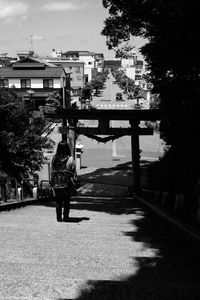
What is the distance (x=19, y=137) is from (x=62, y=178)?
917cm

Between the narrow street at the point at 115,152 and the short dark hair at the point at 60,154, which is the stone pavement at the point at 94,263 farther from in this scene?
the narrow street at the point at 115,152

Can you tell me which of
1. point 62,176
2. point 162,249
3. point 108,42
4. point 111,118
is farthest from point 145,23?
point 162,249

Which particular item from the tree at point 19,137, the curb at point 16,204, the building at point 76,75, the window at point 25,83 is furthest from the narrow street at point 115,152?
the building at point 76,75

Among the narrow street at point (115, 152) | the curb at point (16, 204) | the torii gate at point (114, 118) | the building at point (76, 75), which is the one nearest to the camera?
the curb at point (16, 204)

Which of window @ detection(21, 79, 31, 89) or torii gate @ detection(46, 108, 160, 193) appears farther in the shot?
window @ detection(21, 79, 31, 89)

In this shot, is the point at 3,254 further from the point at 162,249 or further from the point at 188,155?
the point at 188,155

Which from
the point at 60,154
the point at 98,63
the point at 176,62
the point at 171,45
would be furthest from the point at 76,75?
the point at 98,63

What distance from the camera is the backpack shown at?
24.9 ft

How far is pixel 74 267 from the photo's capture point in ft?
13.3

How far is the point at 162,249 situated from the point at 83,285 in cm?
200

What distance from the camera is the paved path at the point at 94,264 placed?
3238 mm

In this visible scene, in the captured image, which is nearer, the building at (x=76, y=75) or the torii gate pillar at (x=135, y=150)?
the torii gate pillar at (x=135, y=150)

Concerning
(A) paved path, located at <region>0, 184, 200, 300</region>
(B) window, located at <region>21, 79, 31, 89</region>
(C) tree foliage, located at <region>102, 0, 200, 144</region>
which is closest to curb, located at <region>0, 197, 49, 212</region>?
(A) paved path, located at <region>0, 184, 200, 300</region>

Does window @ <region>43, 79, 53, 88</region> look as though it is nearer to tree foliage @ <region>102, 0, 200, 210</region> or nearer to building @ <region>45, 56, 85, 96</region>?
building @ <region>45, 56, 85, 96</region>
